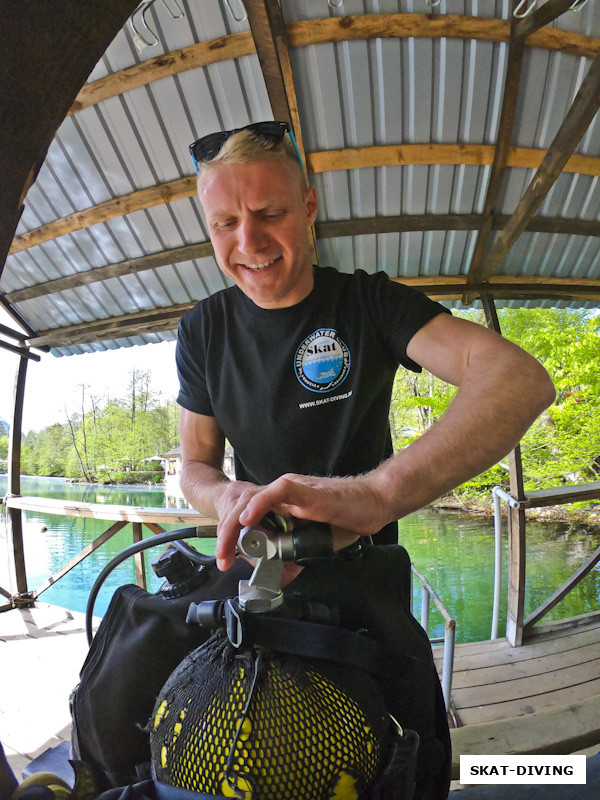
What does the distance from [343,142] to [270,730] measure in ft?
10.9

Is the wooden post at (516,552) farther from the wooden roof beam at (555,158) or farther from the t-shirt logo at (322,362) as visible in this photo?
the t-shirt logo at (322,362)

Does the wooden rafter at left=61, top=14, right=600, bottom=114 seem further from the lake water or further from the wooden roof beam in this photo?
the lake water

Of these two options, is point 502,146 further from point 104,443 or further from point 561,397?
point 104,443

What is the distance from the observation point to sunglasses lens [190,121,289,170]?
1012mm

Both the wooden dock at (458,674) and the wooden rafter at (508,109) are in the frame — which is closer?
the wooden rafter at (508,109)

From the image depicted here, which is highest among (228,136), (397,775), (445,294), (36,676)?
(445,294)

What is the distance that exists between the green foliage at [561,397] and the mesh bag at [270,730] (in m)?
8.09

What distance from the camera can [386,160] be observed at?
312 centimetres

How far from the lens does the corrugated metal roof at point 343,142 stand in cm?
262

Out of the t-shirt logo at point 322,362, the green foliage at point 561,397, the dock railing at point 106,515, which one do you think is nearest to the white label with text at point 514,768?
the t-shirt logo at point 322,362

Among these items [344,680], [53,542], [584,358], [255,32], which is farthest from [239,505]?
[53,542]

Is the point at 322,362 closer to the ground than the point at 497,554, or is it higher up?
higher up

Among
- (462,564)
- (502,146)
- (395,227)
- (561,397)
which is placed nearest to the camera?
(502,146)

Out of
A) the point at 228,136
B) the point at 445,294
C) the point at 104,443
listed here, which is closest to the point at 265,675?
the point at 228,136
